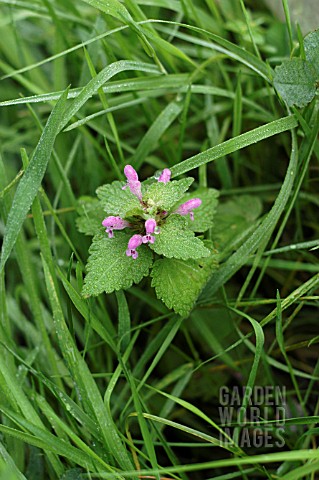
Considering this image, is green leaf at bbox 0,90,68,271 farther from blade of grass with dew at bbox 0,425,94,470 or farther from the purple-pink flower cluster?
blade of grass with dew at bbox 0,425,94,470

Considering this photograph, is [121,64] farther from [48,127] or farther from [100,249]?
[100,249]

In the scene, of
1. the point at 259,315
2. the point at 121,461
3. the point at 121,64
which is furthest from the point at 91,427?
the point at 121,64

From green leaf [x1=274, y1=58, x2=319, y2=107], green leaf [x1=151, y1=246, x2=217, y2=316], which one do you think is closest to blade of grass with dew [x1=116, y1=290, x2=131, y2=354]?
green leaf [x1=151, y1=246, x2=217, y2=316]

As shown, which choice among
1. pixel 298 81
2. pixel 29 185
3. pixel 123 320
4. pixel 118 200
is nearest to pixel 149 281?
pixel 123 320

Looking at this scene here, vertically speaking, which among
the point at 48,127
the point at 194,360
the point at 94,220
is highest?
the point at 48,127

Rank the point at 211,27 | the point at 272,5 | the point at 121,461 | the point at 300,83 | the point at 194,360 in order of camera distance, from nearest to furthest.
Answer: the point at 121,461 → the point at 300,83 → the point at 194,360 → the point at 211,27 → the point at 272,5
